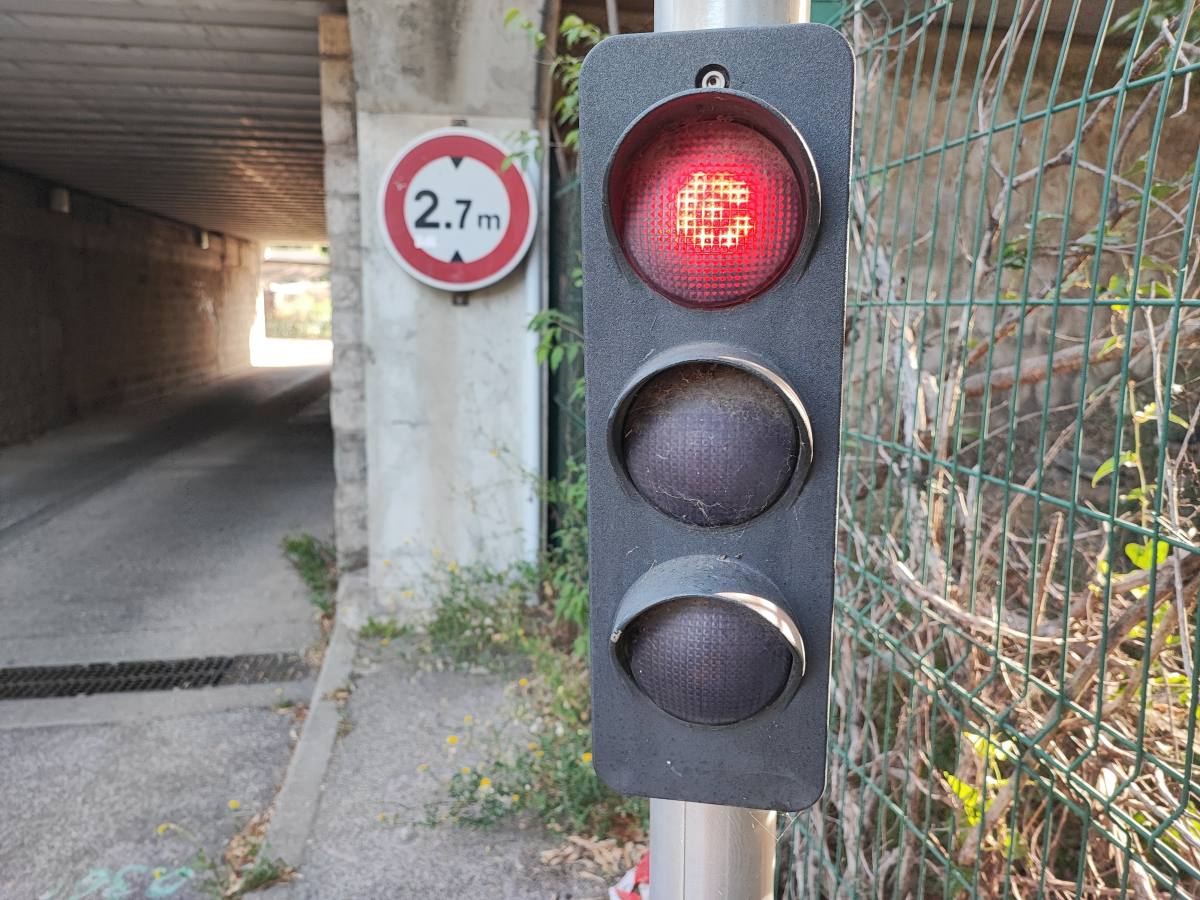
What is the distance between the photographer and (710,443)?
3.22ft

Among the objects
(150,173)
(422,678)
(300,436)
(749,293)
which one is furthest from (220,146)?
(749,293)

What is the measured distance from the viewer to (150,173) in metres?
11.0

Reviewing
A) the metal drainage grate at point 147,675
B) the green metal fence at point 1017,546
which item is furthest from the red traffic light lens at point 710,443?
the metal drainage grate at point 147,675

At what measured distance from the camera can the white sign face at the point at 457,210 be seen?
14.7 feet

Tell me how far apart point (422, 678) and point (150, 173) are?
30.3 feet

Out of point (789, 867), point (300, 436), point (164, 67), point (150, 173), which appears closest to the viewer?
point (789, 867)

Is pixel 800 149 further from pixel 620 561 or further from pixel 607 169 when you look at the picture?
pixel 620 561

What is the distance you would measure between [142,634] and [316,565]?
46.1 inches

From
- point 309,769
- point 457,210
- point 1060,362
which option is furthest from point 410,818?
point 457,210

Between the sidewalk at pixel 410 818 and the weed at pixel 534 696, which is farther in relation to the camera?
the weed at pixel 534 696

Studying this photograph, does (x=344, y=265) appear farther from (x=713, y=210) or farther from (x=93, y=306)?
(x=93, y=306)

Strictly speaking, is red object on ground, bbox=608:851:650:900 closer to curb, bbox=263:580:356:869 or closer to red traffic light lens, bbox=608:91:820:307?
curb, bbox=263:580:356:869

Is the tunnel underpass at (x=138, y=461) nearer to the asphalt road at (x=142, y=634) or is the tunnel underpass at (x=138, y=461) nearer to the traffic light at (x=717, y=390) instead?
the asphalt road at (x=142, y=634)

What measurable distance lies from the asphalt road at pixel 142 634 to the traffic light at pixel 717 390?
262 cm
